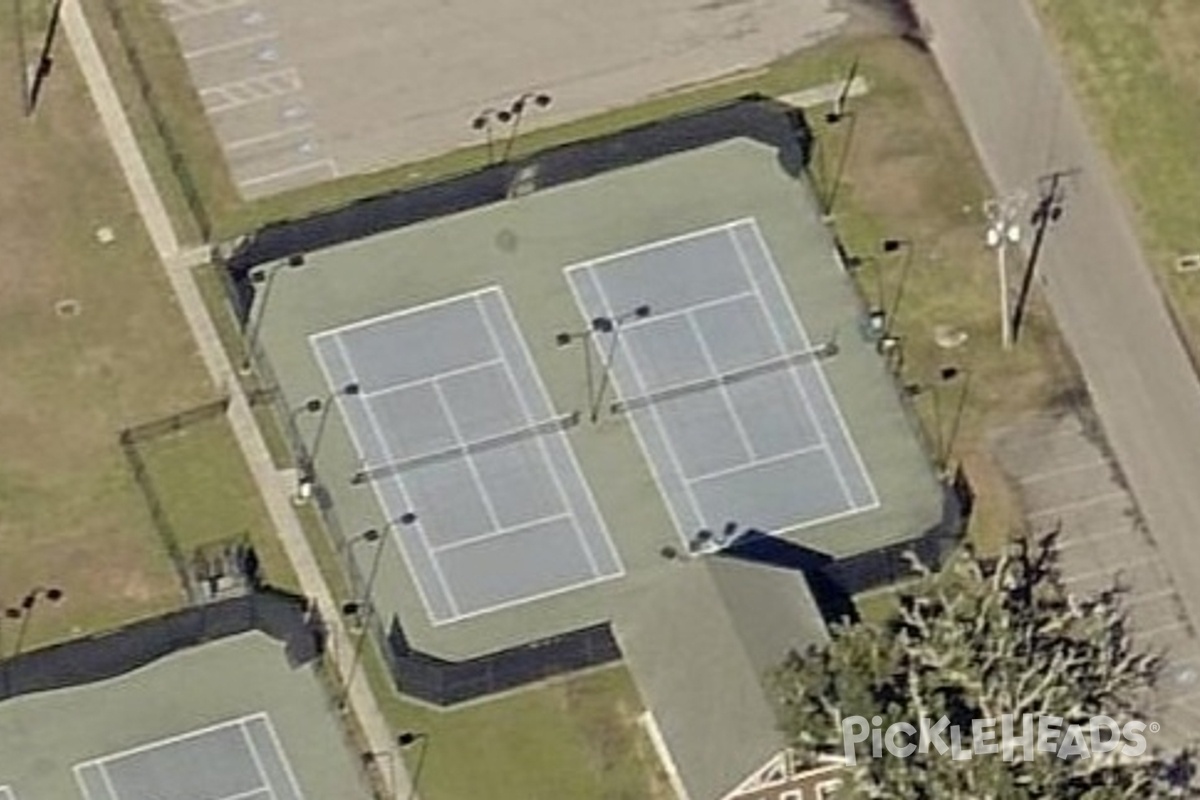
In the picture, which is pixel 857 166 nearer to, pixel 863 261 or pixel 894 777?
pixel 863 261

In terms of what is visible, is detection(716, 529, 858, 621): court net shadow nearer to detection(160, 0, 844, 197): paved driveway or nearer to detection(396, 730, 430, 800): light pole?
detection(396, 730, 430, 800): light pole

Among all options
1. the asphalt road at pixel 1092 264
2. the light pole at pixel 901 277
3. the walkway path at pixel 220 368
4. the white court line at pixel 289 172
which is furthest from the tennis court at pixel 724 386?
the walkway path at pixel 220 368

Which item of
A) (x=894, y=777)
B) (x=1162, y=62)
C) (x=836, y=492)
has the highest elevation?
(x=1162, y=62)

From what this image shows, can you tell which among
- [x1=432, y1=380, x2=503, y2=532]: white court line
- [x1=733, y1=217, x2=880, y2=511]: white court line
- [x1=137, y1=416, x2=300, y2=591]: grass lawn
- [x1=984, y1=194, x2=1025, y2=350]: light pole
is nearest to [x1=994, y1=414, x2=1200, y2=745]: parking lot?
[x1=984, y1=194, x2=1025, y2=350]: light pole

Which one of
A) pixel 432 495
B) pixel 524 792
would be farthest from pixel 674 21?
pixel 524 792

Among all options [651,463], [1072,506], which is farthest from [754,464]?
[1072,506]

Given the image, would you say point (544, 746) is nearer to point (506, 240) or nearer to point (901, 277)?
point (506, 240)

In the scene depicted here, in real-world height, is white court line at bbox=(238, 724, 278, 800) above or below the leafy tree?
above
